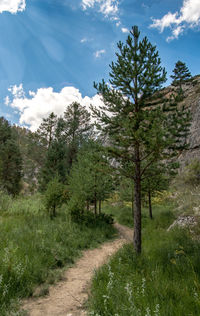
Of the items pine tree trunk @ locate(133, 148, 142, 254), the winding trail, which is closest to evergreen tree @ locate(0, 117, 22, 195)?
the winding trail

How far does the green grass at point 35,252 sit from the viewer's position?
439 centimetres

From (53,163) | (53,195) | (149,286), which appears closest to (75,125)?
(53,163)

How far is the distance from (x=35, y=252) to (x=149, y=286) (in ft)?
14.9

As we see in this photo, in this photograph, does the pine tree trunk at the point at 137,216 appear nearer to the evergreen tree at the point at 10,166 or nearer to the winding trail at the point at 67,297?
the winding trail at the point at 67,297

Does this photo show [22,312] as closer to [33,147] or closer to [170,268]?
[170,268]

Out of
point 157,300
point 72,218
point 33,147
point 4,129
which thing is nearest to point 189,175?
point 72,218

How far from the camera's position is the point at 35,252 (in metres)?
6.37

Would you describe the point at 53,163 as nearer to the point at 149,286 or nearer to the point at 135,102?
the point at 135,102

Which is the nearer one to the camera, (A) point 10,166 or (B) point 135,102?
(B) point 135,102

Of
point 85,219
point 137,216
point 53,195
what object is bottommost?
point 85,219

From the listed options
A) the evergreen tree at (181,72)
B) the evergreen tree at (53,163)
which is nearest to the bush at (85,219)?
the evergreen tree at (53,163)

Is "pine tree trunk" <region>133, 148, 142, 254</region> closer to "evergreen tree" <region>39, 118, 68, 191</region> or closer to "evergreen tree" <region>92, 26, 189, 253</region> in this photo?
"evergreen tree" <region>92, 26, 189, 253</region>

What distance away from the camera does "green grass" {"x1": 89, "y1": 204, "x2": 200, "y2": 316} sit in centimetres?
290

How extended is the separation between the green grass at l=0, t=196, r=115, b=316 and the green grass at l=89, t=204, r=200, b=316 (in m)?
1.89
